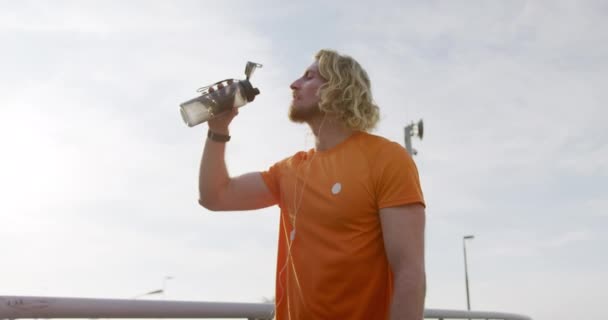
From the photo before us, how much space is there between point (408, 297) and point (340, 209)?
1.36 feet

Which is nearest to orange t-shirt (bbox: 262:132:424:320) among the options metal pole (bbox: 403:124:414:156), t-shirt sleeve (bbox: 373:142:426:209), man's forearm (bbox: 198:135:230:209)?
t-shirt sleeve (bbox: 373:142:426:209)

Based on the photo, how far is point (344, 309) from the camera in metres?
2.35

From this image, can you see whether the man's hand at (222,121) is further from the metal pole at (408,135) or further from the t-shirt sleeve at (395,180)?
the metal pole at (408,135)

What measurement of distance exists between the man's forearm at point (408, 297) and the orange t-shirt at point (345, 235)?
4.9 inches

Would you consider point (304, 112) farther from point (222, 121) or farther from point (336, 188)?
point (336, 188)

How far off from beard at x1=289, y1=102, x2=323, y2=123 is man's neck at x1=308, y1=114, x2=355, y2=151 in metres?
0.03

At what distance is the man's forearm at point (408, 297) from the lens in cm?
225

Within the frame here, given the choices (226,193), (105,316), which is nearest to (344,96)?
(226,193)

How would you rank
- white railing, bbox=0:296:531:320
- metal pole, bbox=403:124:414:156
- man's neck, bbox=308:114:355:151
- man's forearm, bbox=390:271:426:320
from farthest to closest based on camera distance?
metal pole, bbox=403:124:414:156 → man's neck, bbox=308:114:355:151 → man's forearm, bbox=390:271:426:320 → white railing, bbox=0:296:531:320

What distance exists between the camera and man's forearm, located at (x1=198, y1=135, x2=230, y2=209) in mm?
2820

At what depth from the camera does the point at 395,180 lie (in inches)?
95.1

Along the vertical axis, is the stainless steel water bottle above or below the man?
above

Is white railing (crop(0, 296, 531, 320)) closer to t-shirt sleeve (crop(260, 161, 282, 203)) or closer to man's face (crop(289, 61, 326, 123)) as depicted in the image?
t-shirt sleeve (crop(260, 161, 282, 203))

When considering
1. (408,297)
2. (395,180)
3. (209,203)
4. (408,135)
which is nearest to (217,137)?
(209,203)
